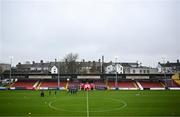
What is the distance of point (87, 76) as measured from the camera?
2938 inches

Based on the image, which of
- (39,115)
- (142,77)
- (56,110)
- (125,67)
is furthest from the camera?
(125,67)

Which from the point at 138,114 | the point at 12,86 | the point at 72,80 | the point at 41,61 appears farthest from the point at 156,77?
the point at 41,61

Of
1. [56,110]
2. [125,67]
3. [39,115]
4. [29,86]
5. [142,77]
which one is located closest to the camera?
[39,115]

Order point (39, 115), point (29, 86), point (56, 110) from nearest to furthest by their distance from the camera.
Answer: point (39, 115) → point (56, 110) → point (29, 86)

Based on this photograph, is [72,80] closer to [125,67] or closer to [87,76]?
[87,76]

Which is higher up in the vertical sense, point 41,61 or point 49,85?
point 41,61

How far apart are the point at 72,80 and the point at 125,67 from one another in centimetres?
7036

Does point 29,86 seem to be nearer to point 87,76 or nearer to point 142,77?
point 87,76

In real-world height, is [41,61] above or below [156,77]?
above

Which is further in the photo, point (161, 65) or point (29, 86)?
point (161, 65)

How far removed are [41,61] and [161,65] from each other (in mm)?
72058

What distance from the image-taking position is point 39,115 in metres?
25.7

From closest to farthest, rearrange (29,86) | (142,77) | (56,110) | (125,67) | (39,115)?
(39,115)
(56,110)
(29,86)
(142,77)
(125,67)

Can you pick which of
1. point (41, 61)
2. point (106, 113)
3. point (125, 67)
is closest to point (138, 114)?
point (106, 113)
